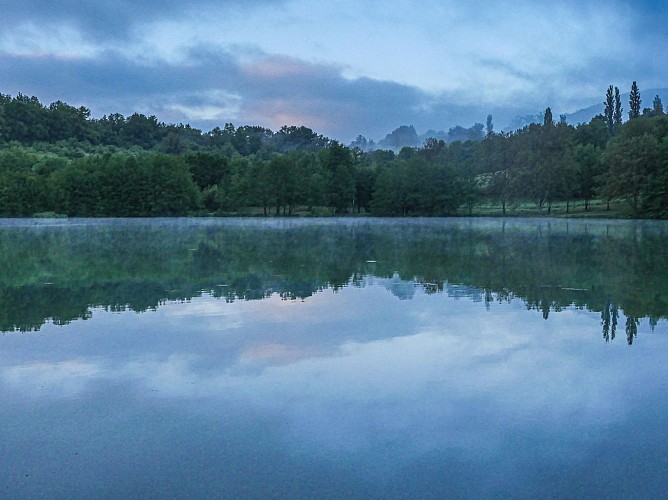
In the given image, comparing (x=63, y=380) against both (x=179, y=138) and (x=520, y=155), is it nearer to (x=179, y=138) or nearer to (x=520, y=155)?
(x=520, y=155)

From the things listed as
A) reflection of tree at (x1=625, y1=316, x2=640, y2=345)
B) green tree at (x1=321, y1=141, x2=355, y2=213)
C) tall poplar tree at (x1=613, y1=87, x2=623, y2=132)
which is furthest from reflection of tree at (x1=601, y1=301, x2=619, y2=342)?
tall poplar tree at (x1=613, y1=87, x2=623, y2=132)

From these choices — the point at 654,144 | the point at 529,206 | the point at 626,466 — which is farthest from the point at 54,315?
the point at 529,206

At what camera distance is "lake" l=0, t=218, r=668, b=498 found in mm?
5277

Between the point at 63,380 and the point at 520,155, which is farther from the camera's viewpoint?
the point at 520,155

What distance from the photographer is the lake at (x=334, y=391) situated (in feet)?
17.3

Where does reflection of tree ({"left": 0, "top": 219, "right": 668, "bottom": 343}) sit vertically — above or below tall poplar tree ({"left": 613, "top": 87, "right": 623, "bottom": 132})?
below

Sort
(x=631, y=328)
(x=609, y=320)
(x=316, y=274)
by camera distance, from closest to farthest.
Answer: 1. (x=631, y=328)
2. (x=609, y=320)
3. (x=316, y=274)

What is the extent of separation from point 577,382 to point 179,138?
168 m

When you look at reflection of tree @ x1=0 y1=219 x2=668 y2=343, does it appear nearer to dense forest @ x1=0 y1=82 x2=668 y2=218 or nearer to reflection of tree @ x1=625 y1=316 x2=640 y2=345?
reflection of tree @ x1=625 y1=316 x2=640 y2=345

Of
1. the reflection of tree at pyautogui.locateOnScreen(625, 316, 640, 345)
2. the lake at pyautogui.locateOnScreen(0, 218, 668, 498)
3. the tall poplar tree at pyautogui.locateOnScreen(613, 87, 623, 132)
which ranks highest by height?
the tall poplar tree at pyautogui.locateOnScreen(613, 87, 623, 132)

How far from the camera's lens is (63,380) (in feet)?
26.2

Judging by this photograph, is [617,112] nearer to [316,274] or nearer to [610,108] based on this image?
[610,108]

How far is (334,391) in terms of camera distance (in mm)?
7484

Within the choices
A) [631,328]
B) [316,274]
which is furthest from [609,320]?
[316,274]
